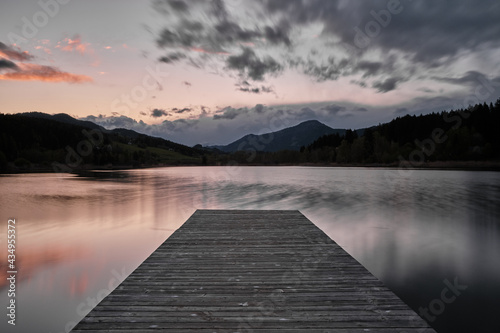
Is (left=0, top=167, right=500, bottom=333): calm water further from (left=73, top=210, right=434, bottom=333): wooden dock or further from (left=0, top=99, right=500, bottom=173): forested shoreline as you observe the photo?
(left=0, top=99, right=500, bottom=173): forested shoreline

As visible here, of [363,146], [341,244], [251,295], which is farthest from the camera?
[363,146]

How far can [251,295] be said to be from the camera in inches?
189

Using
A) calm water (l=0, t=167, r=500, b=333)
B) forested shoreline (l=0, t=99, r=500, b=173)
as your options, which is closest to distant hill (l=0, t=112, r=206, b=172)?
forested shoreline (l=0, t=99, r=500, b=173)

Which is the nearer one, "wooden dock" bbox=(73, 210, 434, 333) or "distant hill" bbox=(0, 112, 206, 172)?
"wooden dock" bbox=(73, 210, 434, 333)

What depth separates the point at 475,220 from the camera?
655 inches

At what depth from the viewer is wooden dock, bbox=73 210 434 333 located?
3.90 m

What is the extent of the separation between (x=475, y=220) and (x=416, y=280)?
1216 cm

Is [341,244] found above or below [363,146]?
below

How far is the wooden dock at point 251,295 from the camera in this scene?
3896 millimetres

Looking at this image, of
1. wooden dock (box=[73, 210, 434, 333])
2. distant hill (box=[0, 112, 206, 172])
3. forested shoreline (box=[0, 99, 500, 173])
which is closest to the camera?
wooden dock (box=[73, 210, 434, 333])

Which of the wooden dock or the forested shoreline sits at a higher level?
the forested shoreline

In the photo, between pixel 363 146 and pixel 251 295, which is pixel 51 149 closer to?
pixel 363 146

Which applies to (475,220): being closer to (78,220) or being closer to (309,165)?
(78,220)

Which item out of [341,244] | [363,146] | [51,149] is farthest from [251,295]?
[51,149]
